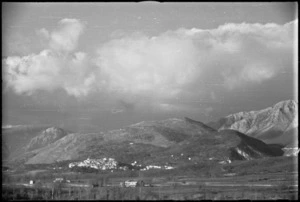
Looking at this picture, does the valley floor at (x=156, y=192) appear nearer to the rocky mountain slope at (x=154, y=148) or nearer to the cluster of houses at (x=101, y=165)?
the cluster of houses at (x=101, y=165)

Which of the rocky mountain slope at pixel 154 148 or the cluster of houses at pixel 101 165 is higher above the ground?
the rocky mountain slope at pixel 154 148

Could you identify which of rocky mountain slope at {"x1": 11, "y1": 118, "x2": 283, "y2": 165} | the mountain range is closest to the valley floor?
the mountain range

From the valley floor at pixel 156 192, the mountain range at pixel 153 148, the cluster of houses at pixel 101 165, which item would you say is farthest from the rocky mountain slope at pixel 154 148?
the valley floor at pixel 156 192

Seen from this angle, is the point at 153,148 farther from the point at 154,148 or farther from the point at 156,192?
the point at 156,192

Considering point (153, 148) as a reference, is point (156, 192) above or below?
below

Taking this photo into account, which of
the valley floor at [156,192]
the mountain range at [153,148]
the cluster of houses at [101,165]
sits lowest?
the valley floor at [156,192]

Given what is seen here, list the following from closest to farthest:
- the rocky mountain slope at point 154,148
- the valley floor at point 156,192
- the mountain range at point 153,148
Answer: the valley floor at point 156,192 → the mountain range at point 153,148 → the rocky mountain slope at point 154,148

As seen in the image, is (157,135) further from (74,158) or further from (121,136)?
(74,158)

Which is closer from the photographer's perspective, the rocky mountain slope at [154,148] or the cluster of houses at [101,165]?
the cluster of houses at [101,165]

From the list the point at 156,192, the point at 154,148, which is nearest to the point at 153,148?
the point at 154,148
